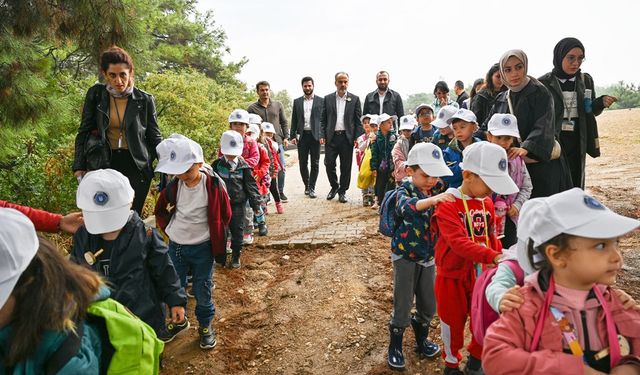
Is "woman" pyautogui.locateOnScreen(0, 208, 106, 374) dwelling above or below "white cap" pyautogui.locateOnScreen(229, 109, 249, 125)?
below

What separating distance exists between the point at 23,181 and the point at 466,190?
17.6 feet

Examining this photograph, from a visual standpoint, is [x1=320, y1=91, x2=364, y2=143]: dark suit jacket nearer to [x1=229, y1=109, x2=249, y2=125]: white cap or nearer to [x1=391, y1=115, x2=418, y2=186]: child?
[x1=391, y1=115, x2=418, y2=186]: child

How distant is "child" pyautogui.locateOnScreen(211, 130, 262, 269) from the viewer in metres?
4.85

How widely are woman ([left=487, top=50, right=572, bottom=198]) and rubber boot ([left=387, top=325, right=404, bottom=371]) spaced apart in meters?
1.82

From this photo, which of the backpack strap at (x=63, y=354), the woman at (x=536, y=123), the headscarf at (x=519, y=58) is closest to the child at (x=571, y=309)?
the backpack strap at (x=63, y=354)

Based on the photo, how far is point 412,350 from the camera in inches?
127

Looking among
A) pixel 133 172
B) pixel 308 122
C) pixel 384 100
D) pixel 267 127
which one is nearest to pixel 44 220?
pixel 133 172

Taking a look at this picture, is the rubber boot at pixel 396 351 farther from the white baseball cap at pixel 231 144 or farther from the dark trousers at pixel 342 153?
the dark trousers at pixel 342 153

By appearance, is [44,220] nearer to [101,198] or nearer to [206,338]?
[101,198]

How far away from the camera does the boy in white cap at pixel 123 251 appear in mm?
2230

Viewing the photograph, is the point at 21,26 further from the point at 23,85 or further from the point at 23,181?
the point at 23,181

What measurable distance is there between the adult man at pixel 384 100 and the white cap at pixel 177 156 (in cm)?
500

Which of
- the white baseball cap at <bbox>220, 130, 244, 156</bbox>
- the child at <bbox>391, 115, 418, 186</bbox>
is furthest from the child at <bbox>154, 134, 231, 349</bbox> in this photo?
the child at <bbox>391, 115, 418, 186</bbox>

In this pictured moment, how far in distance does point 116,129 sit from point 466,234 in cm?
300
